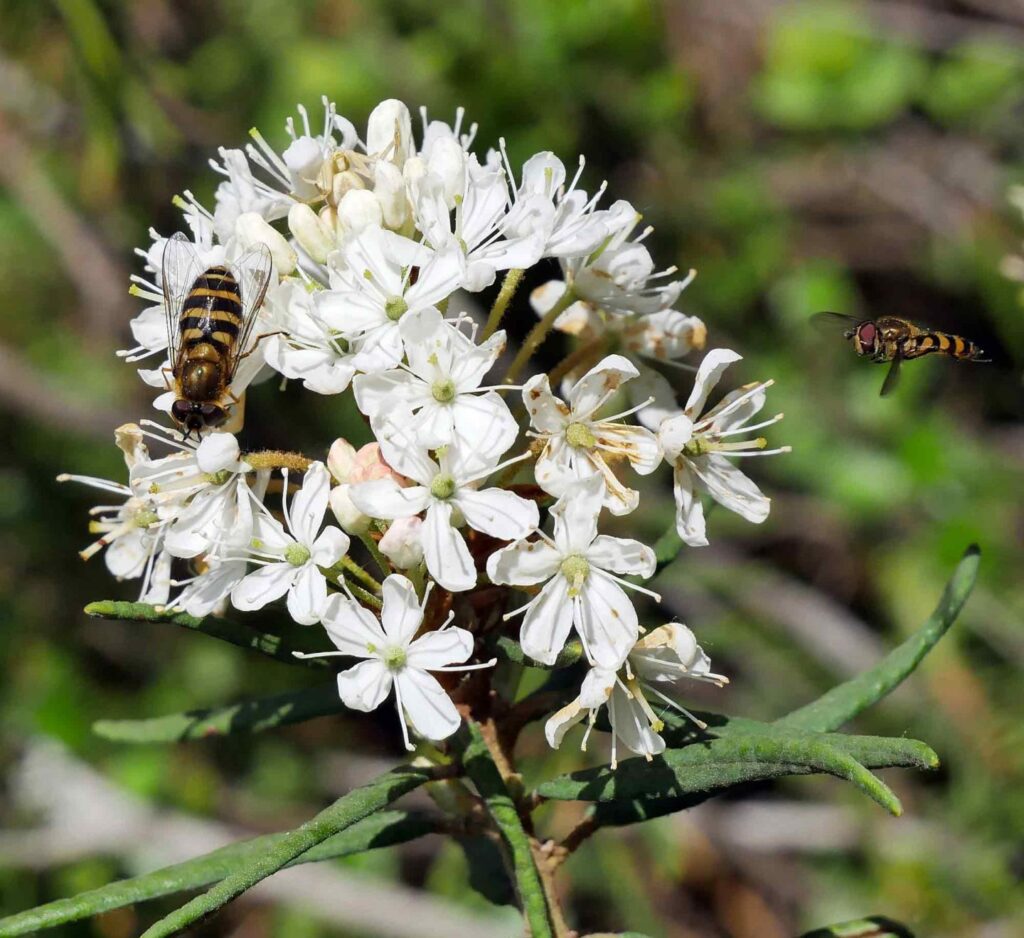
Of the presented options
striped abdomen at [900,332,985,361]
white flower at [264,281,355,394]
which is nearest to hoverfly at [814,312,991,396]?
striped abdomen at [900,332,985,361]

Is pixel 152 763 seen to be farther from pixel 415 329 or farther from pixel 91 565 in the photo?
pixel 415 329

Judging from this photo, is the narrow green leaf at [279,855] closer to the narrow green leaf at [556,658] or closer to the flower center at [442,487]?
the narrow green leaf at [556,658]

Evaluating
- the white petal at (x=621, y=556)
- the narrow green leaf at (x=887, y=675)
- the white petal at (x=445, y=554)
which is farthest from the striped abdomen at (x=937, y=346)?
the white petal at (x=445, y=554)

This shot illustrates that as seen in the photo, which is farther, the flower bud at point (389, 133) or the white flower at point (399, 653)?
the flower bud at point (389, 133)

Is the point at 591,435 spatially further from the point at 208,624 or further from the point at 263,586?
the point at 208,624

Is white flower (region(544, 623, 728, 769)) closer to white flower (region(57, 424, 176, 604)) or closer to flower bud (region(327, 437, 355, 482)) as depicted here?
flower bud (region(327, 437, 355, 482))

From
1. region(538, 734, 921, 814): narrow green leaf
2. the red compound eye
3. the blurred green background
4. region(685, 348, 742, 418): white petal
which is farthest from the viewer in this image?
the blurred green background

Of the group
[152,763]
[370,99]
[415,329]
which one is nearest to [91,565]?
[152,763]
